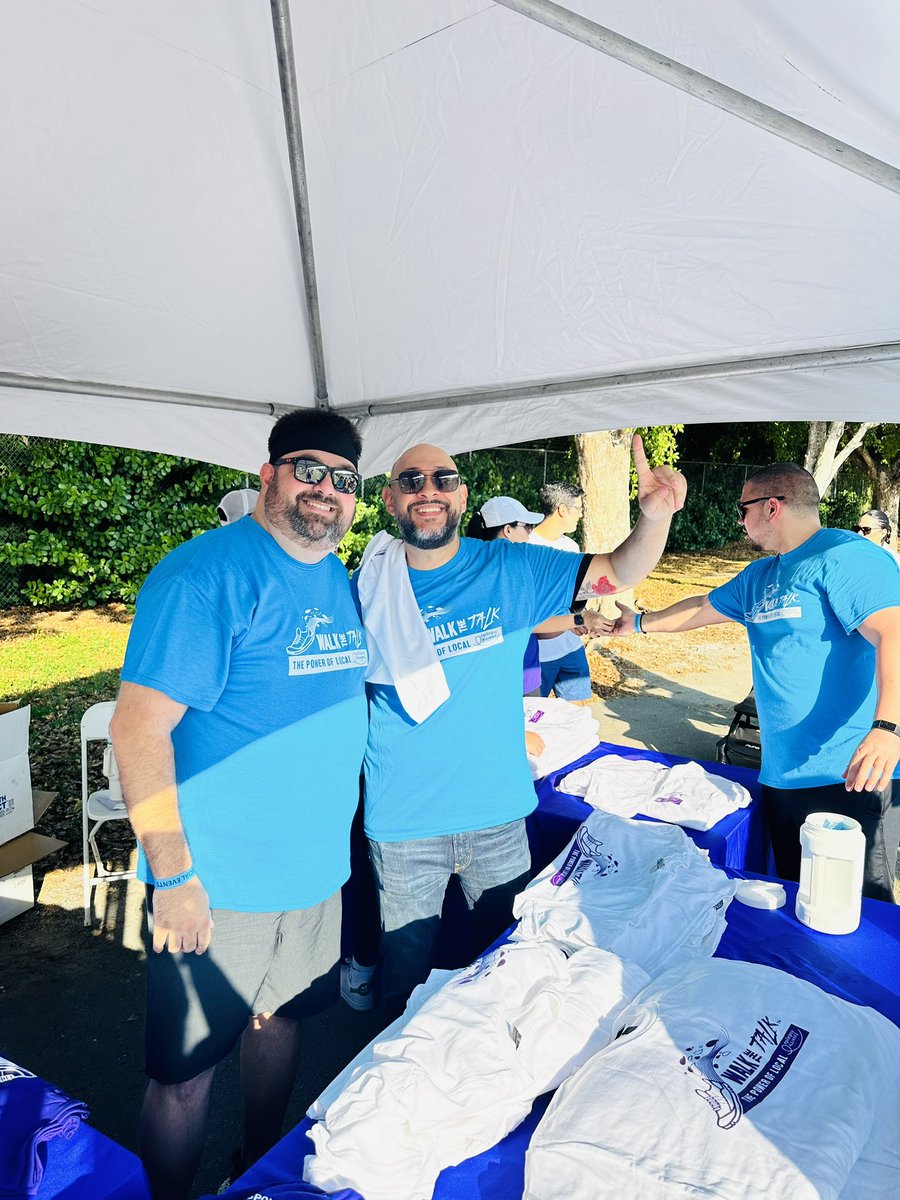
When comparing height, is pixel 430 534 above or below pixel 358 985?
above

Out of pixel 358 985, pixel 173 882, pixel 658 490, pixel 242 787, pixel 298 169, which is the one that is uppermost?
pixel 298 169

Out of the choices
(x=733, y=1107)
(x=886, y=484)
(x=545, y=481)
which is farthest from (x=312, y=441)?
(x=886, y=484)

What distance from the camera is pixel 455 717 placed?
2217mm

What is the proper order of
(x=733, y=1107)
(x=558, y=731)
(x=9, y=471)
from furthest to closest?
1. (x=9, y=471)
2. (x=558, y=731)
3. (x=733, y=1107)

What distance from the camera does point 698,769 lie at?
120 inches

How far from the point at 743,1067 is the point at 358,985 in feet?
6.74

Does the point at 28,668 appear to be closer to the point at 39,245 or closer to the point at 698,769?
the point at 39,245

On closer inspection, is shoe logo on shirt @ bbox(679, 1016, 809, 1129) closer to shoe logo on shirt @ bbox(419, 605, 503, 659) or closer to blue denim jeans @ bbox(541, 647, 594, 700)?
shoe logo on shirt @ bbox(419, 605, 503, 659)

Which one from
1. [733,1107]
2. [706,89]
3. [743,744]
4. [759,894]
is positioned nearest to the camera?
[733,1107]

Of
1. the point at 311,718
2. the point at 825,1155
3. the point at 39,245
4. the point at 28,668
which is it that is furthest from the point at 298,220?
the point at 28,668

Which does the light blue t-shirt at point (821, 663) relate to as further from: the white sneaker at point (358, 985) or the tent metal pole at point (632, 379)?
the white sneaker at point (358, 985)

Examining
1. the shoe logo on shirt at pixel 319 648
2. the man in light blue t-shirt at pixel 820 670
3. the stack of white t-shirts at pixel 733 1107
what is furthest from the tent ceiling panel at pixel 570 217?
the stack of white t-shirts at pixel 733 1107

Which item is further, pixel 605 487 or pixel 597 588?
pixel 605 487

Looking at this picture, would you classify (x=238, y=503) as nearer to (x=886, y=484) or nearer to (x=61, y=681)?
(x=61, y=681)
